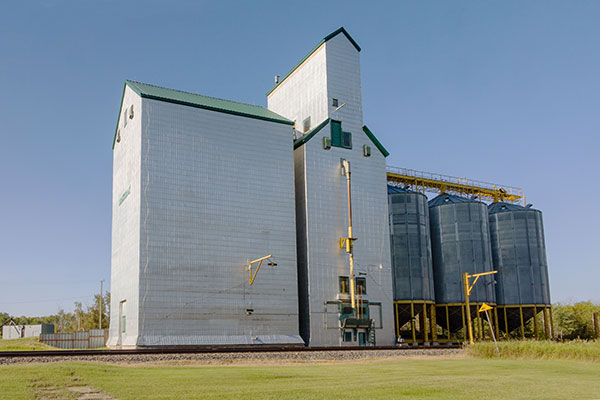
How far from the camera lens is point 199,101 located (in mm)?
47469

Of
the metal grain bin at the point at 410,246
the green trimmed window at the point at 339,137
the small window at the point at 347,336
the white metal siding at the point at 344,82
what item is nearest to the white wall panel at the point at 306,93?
the white metal siding at the point at 344,82

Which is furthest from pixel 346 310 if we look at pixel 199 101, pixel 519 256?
pixel 519 256

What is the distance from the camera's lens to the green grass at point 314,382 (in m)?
14.4

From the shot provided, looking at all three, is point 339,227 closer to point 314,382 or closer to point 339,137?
point 339,137

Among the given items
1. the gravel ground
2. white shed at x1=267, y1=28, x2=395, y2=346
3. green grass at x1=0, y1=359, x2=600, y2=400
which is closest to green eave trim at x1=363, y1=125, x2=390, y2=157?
white shed at x1=267, y1=28, x2=395, y2=346

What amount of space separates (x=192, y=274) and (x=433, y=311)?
28.5m

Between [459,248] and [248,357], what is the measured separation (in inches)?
1477

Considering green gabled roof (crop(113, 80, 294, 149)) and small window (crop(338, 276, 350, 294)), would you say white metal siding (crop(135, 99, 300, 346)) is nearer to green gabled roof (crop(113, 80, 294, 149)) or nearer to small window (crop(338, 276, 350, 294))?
green gabled roof (crop(113, 80, 294, 149))

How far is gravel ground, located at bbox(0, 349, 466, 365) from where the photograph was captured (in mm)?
25672

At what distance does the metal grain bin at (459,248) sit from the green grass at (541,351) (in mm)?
26351

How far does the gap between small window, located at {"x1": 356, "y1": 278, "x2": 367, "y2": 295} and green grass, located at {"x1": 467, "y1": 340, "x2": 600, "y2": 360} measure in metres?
15.4

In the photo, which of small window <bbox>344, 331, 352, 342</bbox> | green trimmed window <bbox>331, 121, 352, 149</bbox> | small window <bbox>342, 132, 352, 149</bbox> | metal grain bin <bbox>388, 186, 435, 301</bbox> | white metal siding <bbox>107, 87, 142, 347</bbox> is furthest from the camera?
metal grain bin <bbox>388, 186, 435, 301</bbox>

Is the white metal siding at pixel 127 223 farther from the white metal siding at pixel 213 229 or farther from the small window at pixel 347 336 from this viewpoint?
the small window at pixel 347 336

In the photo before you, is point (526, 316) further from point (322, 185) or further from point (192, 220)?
point (192, 220)
